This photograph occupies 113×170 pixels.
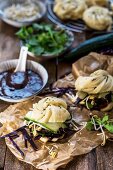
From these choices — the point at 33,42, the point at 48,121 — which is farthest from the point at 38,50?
the point at 48,121

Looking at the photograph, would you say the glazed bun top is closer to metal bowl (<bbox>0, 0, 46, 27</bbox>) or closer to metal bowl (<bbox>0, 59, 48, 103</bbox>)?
metal bowl (<bbox>0, 59, 48, 103</bbox>)

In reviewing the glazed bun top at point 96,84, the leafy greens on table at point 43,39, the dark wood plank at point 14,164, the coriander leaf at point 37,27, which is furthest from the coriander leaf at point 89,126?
the coriander leaf at point 37,27

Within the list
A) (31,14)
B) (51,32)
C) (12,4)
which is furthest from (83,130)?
(12,4)

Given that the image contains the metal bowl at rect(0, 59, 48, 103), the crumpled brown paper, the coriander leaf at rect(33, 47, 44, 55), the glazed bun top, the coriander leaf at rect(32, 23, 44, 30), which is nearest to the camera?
the crumpled brown paper

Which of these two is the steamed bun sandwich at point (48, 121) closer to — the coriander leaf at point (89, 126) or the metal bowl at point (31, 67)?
the coriander leaf at point (89, 126)

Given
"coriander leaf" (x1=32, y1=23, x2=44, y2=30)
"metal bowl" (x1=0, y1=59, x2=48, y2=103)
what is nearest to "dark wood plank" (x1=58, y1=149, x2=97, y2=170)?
"metal bowl" (x1=0, y1=59, x2=48, y2=103)
